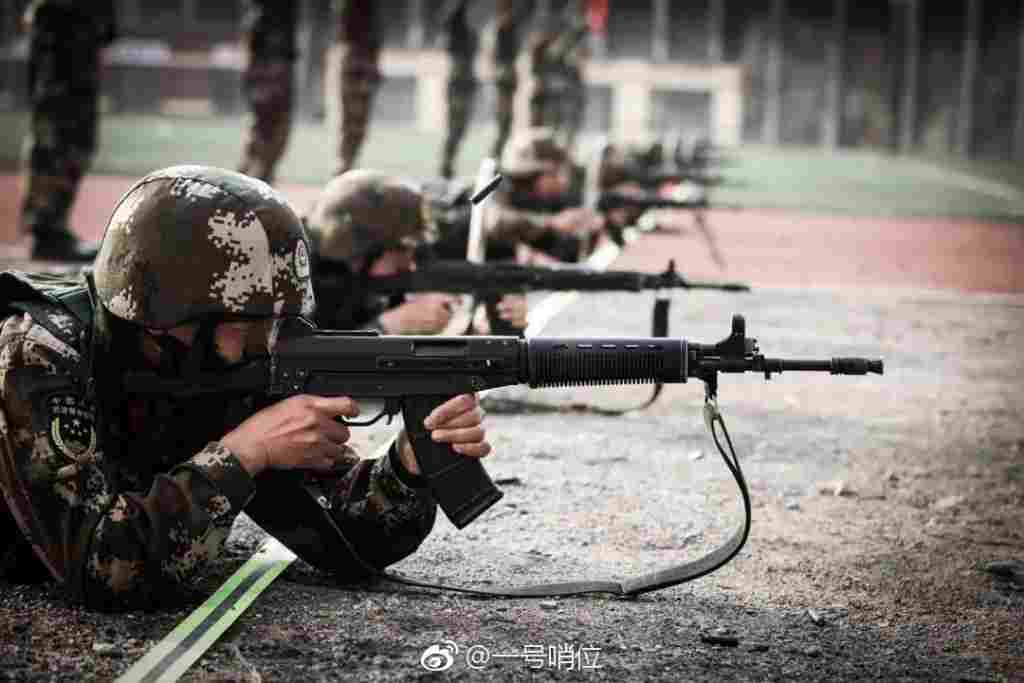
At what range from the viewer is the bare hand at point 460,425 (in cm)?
361

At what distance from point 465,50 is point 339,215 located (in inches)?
533

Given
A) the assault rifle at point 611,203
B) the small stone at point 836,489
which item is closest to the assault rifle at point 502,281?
the small stone at point 836,489

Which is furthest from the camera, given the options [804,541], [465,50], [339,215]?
[465,50]

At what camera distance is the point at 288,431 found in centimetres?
354

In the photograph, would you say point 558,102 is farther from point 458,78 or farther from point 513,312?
point 513,312

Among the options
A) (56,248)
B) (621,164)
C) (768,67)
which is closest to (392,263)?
(56,248)

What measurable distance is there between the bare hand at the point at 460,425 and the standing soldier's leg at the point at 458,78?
15.5 metres

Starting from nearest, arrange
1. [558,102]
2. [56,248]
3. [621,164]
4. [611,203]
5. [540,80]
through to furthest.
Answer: [56,248] → [611,203] → [621,164] → [540,80] → [558,102]

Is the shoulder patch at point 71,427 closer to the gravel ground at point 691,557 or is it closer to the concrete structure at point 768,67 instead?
the gravel ground at point 691,557

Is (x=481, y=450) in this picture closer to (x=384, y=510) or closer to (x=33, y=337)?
(x=384, y=510)

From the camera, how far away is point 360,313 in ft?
21.6

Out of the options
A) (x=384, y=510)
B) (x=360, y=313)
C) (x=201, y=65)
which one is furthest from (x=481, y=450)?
(x=201, y=65)

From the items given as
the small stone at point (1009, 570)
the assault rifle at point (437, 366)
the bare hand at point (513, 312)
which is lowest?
the small stone at point (1009, 570)

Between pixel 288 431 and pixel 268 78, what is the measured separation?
9524mm
